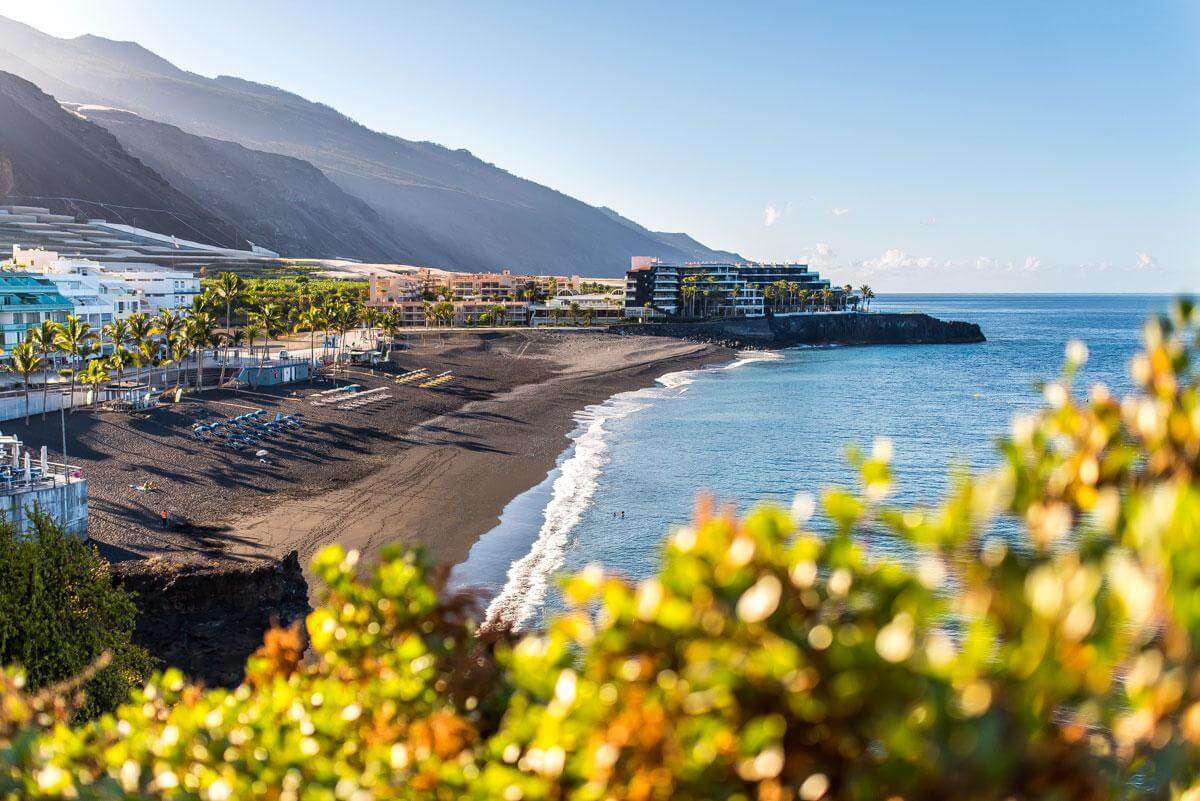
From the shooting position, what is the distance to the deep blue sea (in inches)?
1457

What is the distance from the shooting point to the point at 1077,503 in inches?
183

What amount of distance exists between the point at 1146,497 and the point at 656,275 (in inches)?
7127

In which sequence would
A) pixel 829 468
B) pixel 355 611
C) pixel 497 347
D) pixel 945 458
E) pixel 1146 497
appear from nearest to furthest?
pixel 1146 497
pixel 355 611
pixel 829 468
pixel 945 458
pixel 497 347

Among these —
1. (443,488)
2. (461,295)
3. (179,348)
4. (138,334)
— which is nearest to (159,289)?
(138,334)

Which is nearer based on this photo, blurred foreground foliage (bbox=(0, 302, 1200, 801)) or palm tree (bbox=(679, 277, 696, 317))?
blurred foreground foliage (bbox=(0, 302, 1200, 801))

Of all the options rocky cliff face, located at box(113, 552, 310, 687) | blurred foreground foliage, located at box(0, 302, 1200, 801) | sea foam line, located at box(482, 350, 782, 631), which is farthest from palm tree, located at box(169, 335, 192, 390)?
blurred foreground foliage, located at box(0, 302, 1200, 801)

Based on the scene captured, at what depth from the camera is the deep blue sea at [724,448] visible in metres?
37.0

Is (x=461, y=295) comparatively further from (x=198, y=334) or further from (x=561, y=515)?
(x=561, y=515)

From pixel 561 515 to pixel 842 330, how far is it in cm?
14915

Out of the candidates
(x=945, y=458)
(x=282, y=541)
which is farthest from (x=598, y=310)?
(x=282, y=541)

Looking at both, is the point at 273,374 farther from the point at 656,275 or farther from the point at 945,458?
the point at 656,275

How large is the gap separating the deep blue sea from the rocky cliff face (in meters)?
6.77

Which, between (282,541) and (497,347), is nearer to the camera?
(282,541)

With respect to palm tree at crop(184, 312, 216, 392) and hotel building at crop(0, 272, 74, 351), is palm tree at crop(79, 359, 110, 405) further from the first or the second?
hotel building at crop(0, 272, 74, 351)
